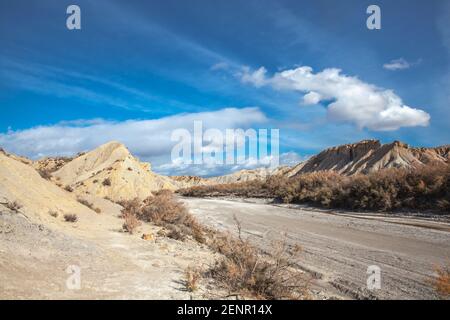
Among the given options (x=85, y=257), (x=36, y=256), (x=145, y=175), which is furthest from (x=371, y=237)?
(x=145, y=175)

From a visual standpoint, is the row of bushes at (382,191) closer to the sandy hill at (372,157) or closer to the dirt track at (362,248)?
the dirt track at (362,248)

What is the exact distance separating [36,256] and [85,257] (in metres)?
1.03

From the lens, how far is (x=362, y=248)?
35.1 feet

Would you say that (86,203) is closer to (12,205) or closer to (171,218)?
(171,218)

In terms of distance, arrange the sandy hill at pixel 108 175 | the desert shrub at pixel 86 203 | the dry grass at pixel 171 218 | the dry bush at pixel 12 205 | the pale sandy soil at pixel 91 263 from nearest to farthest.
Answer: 1. the pale sandy soil at pixel 91 263
2. the dry bush at pixel 12 205
3. the dry grass at pixel 171 218
4. the desert shrub at pixel 86 203
5. the sandy hill at pixel 108 175

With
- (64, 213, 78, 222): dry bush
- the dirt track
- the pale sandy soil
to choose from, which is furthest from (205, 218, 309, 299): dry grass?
(64, 213, 78, 222): dry bush

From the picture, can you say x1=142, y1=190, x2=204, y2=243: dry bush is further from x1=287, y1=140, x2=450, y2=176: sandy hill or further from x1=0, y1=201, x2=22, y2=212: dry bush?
x1=287, y1=140, x2=450, y2=176: sandy hill

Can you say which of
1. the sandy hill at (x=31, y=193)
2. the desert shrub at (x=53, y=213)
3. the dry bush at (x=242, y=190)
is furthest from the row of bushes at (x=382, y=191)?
the desert shrub at (x=53, y=213)

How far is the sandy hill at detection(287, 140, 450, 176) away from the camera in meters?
50.6

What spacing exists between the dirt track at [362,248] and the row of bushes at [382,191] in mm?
2427

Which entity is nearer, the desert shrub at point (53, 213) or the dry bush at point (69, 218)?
the desert shrub at point (53, 213)

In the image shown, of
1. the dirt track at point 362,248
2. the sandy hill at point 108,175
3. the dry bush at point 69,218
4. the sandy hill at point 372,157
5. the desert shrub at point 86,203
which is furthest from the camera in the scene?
the sandy hill at point 372,157

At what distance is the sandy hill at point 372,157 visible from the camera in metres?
50.6
